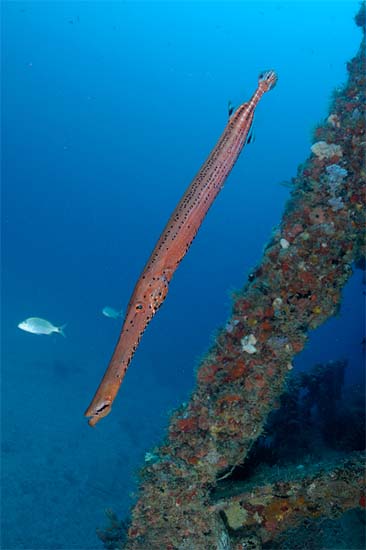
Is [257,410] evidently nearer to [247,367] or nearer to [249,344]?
[247,367]

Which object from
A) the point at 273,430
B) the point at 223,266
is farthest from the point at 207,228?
the point at 273,430

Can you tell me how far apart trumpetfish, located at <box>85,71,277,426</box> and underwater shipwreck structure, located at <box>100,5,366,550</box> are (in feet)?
4.47

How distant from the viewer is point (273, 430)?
691 cm

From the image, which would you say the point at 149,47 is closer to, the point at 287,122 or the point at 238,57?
the point at 238,57

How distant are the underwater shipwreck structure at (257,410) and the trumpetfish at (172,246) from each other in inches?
53.7

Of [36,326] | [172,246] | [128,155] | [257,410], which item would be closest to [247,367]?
[257,410]

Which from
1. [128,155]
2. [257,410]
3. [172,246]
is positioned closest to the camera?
[172,246]

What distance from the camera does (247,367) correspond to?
3.86 meters

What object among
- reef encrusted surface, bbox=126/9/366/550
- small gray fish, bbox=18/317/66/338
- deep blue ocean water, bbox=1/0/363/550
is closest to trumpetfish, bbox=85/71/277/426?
reef encrusted surface, bbox=126/9/366/550

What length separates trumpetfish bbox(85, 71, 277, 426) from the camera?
2.36 m

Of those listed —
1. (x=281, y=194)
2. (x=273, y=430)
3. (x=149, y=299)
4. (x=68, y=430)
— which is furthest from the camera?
(x=281, y=194)

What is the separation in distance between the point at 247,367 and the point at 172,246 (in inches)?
68.4

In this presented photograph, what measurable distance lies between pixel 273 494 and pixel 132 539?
1492 mm

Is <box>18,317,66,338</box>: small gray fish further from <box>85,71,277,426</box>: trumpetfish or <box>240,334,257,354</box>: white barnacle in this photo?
<box>85,71,277,426</box>: trumpetfish
